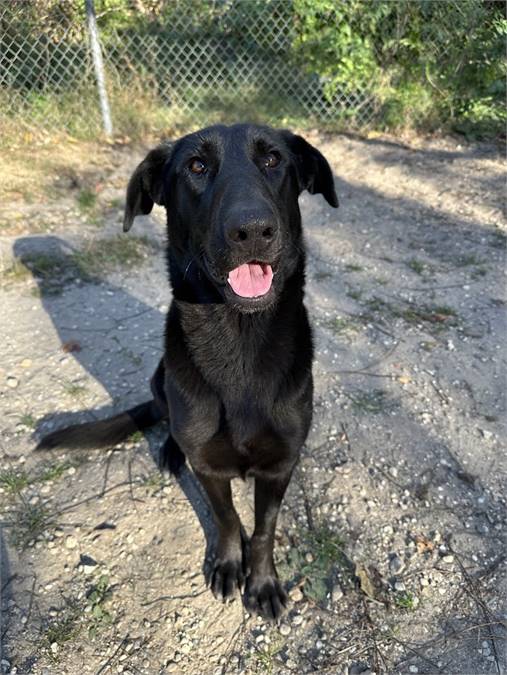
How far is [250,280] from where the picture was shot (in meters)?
1.61

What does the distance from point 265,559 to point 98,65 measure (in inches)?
212

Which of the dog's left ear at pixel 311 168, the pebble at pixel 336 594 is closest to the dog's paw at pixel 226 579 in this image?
the pebble at pixel 336 594

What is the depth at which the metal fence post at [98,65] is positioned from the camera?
16.9ft

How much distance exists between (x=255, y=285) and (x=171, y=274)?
1.31 feet

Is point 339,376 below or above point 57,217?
above

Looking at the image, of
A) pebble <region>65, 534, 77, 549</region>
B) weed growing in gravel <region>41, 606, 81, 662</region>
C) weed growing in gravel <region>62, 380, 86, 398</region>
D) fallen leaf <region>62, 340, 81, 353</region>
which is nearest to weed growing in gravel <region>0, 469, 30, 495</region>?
pebble <region>65, 534, 77, 549</region>

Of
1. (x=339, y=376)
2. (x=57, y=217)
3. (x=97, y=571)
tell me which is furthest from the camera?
(x=57, y=217)

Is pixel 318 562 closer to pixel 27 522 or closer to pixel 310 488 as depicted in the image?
pixel 310 488

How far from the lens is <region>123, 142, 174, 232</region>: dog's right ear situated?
190cm

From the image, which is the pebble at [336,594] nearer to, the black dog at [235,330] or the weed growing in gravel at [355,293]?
the black dog at [235,330]

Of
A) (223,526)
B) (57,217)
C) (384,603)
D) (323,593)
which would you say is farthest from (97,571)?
(57,217)

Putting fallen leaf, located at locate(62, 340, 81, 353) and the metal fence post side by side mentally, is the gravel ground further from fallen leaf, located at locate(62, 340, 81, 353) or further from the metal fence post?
the metal fence post

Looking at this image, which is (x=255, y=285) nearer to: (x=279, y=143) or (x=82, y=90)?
(x=279, y=143)

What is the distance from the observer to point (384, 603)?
1904 mm
